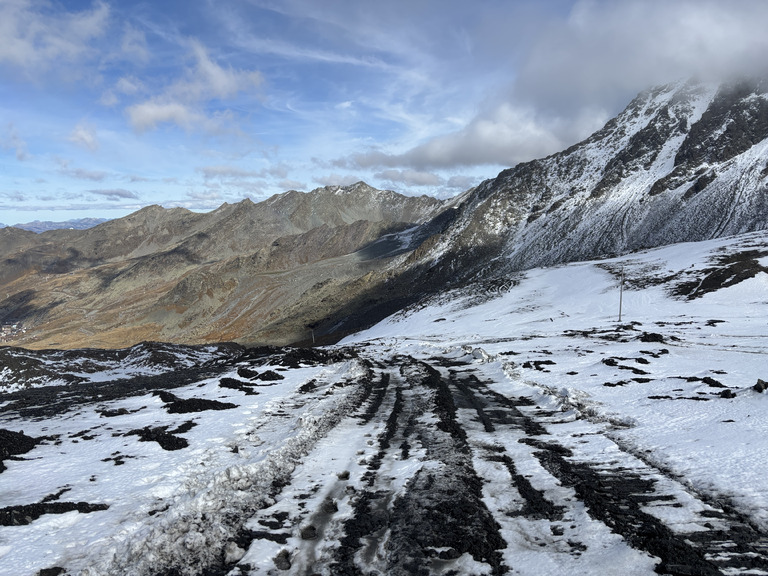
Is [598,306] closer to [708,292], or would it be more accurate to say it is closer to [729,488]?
[708,292]

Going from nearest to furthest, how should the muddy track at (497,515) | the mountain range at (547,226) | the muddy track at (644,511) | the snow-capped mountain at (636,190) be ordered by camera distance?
the muddy track at (644,511)
the muddy track at (497,515)
the snow-capped mountain at (636,190)
the mountain range at (547,226)

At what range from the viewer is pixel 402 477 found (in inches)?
354

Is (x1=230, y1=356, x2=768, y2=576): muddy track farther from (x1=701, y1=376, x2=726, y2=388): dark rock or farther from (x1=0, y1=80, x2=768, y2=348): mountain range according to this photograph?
Answer: (x1=0, y1=80, x2=768, y2=348): mountain range

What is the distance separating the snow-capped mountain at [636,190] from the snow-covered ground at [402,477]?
314 feet

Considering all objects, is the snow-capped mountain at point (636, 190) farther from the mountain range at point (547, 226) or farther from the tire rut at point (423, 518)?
the tire rut at point (423, 518)

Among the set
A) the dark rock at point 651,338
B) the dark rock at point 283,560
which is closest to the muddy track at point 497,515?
the dark rock at point 283,560

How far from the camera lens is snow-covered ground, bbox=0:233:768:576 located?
6.18 meters

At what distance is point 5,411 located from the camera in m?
16.6

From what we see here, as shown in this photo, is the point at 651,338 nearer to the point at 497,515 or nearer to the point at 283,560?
the point at 497,515

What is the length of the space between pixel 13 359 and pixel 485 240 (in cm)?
12513

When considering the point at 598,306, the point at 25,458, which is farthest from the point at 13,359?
the point at 598,306

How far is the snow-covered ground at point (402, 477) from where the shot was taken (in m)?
6.18

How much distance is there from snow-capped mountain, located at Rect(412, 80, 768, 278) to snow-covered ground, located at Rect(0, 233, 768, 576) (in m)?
95.6

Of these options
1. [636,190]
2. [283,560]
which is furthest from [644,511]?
[636,190]
